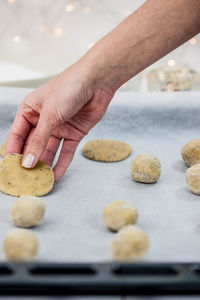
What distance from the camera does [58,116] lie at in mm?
1181

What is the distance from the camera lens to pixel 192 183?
119cm

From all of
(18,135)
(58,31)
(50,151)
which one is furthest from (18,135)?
(58,31)

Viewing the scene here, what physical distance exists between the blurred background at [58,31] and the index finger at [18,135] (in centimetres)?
115

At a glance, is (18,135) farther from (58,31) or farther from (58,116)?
(58,31)

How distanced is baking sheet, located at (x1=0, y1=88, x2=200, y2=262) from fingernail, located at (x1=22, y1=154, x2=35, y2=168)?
0.31 feet

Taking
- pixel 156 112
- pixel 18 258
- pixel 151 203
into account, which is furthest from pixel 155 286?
pixel 156 112

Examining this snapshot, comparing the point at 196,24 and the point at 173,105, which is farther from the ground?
the point at 196,24

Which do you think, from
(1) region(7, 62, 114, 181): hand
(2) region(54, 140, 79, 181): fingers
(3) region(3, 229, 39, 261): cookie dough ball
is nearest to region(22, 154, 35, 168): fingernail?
(1) region(7, 62, 114, 181): hand

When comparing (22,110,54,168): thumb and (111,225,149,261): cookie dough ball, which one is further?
(22,110,54,168): thumb

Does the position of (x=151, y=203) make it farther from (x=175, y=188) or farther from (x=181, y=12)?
(x=181, y=12)

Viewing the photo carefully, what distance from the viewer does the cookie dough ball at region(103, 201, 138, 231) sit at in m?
0.96

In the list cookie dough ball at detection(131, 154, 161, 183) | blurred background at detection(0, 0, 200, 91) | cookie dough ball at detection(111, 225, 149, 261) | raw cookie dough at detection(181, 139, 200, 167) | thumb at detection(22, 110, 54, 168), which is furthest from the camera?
blurred background at detection(0, 0, 200, 91)

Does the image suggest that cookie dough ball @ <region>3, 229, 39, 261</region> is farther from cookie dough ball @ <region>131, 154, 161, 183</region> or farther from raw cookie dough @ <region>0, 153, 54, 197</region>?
cookie dough ball @ <region>131, 154, 161, 183</region>

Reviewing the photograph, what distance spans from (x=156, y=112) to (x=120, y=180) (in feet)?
1.61
